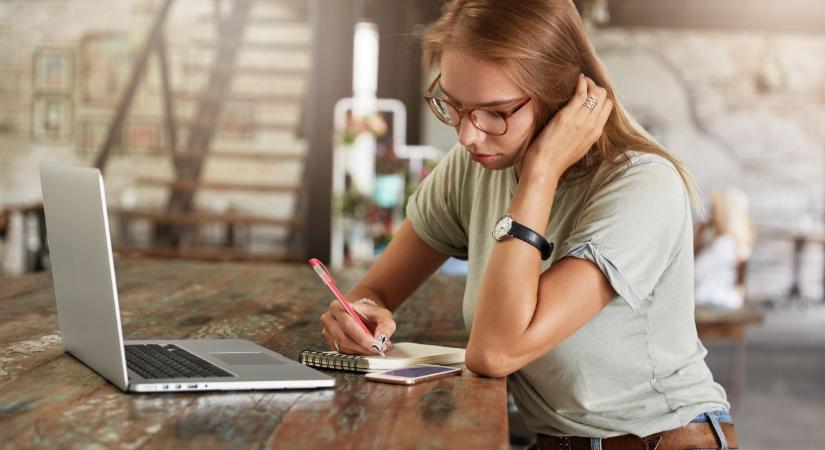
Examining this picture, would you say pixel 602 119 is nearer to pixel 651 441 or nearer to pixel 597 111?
pixel 597 111

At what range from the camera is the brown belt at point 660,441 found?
56.5 inches

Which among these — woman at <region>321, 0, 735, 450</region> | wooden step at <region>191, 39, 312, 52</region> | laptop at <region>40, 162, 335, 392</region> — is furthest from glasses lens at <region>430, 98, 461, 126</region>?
wooden step at <region>191, 39, 312, 52</region>

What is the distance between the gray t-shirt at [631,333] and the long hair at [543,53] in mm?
51

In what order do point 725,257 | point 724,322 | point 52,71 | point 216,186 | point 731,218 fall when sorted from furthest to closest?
1. point 216,186
2. point 52,71
3. point 731,218
4. point 725,257
5. point 724,322

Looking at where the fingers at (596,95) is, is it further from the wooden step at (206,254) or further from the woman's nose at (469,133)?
the wooden step at (206,254)

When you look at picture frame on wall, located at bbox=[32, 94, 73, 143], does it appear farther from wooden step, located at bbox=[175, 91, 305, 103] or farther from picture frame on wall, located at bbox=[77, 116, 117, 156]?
wooden step, located at bbox=[175, 91, 305, 103]

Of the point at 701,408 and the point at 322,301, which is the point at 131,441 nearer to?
the point at 701,408

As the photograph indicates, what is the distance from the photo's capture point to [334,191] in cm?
675

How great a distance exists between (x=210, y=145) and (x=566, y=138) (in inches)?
227

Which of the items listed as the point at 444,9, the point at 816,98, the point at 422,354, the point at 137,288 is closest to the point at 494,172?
the point at 444,9

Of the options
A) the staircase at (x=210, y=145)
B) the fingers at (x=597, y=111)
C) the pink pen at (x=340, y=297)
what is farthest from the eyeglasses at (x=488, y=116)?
the staircase at (x=210, y=145)

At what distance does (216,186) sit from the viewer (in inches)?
271

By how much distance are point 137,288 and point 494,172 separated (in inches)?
36.8

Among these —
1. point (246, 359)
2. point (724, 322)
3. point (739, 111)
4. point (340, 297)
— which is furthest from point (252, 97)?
point (739, 111)
